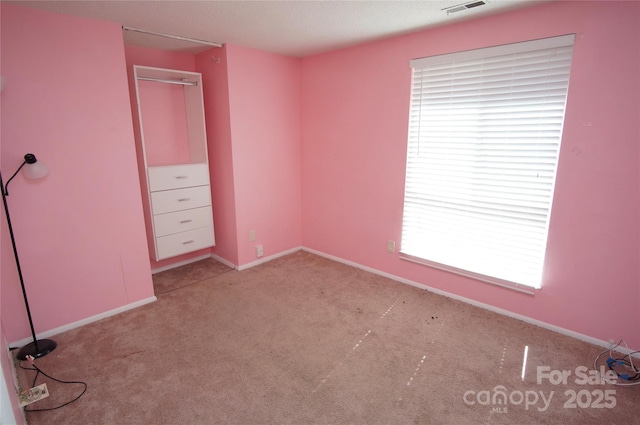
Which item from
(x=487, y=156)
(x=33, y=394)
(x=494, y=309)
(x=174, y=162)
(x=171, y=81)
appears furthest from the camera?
(x=174, y=162)

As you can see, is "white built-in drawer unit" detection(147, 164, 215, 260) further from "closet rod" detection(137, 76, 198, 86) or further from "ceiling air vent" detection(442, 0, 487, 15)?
"ceiling air vent" detection(442, 0, 487, 15)

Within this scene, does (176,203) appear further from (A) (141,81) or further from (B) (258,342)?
(B) (258,342)

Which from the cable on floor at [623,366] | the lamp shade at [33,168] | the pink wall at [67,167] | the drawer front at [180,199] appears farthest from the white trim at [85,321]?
the cable on floor at [623,366]

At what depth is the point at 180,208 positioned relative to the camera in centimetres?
339

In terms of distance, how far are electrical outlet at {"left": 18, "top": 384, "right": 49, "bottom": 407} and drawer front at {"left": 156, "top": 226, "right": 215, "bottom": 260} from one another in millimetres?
1490

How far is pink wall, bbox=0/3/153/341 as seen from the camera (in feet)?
7.27

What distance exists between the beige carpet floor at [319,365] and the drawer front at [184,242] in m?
0.45

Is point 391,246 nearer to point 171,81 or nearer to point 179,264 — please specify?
point 179,264

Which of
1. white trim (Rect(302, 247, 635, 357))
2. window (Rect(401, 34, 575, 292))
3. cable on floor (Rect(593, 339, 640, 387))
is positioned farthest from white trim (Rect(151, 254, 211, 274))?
cable on floor (Rect(593, 339, 640, 387))

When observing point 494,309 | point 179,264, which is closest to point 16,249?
point 179,264

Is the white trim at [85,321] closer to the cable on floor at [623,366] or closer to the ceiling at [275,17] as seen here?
the ceiling at [275,17]

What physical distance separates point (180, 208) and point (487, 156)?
290 centimetres

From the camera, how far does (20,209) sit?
2.30m

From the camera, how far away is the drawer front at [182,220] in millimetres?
3266
